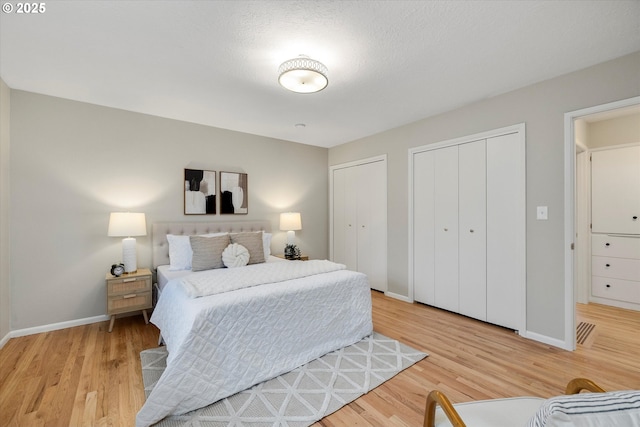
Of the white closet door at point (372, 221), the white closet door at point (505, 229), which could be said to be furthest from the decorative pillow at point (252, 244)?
the white closet door at point (505, 229)

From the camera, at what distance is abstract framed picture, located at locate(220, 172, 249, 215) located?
3.87m

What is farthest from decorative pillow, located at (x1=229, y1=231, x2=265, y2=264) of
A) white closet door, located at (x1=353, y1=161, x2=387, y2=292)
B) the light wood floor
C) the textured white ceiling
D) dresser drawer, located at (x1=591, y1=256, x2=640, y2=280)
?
dresser drawer, located at (x1=591, y1=256, x2=640, y2=280)

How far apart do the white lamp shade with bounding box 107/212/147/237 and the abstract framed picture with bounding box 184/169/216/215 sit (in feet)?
2.26

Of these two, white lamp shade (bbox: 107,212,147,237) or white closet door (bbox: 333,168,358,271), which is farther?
white closet door (bbox: 333,168,358,271)

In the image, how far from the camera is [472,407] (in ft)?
3.87

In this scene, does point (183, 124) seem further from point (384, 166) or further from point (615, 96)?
point (615, 96)

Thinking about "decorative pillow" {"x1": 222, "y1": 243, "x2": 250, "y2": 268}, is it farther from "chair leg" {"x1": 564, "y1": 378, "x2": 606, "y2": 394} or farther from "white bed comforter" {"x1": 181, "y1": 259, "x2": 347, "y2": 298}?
"chair leg" {"x1": 564, "y1": 378, "x2": 606, "y2": 394}

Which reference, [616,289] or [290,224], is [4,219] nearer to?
[290,224]

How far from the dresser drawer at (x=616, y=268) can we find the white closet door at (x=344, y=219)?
321 cm

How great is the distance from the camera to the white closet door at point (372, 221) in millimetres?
4070

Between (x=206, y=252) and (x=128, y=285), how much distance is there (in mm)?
833

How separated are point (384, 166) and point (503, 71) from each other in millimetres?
1883

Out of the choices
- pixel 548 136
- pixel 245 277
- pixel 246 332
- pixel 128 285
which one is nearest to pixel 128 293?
pixel 128 285

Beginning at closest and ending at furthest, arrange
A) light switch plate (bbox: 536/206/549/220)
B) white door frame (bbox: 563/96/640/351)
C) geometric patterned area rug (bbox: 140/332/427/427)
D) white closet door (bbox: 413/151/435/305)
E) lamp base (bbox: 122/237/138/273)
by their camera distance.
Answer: geometric patterned area rug (bbox: 140/332/427/427)
white door frame (bbox: 563/96/640/351)
light switch plate (bbox: 536/206/549/220)
lamp base (bbox: 122/237/138/273)
white closet door (bbox: 413/151/435/305)
